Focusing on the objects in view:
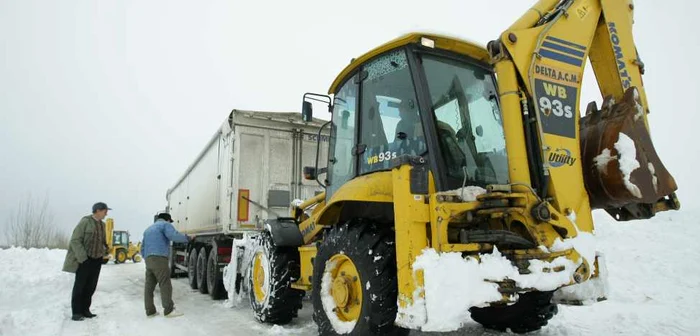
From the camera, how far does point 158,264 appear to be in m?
6.39

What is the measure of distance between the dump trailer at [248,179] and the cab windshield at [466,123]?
469 centimetres

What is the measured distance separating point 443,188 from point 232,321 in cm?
388

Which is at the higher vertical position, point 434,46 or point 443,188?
point 434,46

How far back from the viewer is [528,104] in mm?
3418

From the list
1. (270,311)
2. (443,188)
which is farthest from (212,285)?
(443,188)

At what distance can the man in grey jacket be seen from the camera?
6.34 meters

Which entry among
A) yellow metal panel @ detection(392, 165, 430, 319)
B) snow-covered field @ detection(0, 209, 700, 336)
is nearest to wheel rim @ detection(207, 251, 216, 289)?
snow-covered field @ detection(0, 209, 700, 336)

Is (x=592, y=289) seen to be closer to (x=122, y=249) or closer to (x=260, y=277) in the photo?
(x=260, y=277)

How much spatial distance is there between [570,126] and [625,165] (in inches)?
18.5

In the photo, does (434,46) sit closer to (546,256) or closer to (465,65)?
(465,65)

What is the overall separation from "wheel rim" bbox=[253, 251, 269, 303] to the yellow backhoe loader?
1642 millimetres

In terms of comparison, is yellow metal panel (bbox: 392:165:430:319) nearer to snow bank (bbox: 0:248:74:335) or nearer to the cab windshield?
the cab windshield

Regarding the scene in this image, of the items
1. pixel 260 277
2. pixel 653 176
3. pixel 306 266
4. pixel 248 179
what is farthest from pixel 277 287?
pixel 653 176

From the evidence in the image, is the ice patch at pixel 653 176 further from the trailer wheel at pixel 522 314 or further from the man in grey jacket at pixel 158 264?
the man in grey jacket at pixel 158 264
